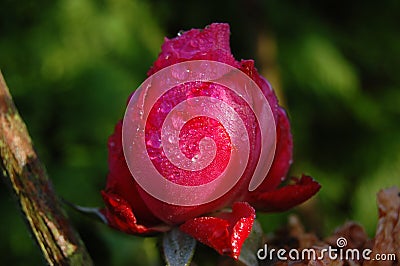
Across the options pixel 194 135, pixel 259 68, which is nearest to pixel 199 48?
pixel 194 135

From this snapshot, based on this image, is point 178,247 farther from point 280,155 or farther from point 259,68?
point 259,68

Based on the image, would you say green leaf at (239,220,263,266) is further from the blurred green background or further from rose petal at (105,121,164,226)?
the blurred green background

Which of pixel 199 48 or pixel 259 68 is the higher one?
pixel 199 48

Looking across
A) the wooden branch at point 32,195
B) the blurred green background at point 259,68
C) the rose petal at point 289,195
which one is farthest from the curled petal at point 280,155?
the blurred green background at point 259,68

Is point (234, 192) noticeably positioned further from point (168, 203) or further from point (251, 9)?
point (251, 9)

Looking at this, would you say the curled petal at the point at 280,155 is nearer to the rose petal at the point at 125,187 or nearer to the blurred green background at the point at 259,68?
the rose petal at the point at 125,187

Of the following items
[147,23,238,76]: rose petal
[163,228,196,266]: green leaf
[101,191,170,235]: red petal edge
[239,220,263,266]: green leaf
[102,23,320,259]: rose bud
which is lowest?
[239,220,263,266]: green leaf

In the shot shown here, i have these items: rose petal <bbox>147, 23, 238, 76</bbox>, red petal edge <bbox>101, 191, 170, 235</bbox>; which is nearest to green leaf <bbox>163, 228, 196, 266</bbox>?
red petal edge <bbox>101, 191, 170, 235</bbox>
